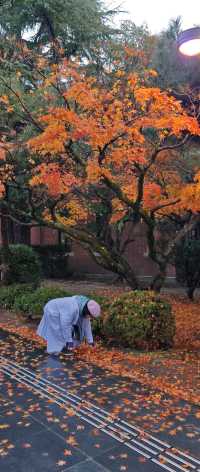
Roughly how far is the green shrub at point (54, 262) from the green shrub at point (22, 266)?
689 cm

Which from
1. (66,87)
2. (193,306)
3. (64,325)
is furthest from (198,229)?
(64,325)

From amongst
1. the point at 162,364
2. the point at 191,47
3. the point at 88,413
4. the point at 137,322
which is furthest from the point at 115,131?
the point at 88,413

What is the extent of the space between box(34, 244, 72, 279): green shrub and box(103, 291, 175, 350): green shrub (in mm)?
11800

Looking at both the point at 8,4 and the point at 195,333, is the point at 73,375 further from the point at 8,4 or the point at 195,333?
the point at 8,4

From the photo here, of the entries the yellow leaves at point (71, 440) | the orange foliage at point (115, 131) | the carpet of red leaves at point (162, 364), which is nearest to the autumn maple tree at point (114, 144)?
the orange foliage at point (115, 131)

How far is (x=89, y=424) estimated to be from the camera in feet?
14.1

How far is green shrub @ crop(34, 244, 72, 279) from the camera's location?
19.0m

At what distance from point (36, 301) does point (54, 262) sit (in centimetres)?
987

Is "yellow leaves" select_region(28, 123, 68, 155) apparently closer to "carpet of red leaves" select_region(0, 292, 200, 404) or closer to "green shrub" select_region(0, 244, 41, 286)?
"carpet of red leaves" select_region(0, 292, 200, 404)

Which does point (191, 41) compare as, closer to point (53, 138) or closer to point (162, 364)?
point (53, 138)

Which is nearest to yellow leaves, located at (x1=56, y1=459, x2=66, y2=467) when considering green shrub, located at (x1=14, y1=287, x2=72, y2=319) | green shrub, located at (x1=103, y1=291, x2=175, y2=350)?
green shrub, located at (x1=103, y1=291, x2=175, y2=350)

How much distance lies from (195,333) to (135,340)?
2.38 m

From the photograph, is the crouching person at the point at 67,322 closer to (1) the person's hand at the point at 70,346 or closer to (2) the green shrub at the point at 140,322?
(1) the person's hand at the point at 70,346

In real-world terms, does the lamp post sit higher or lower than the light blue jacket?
higher
